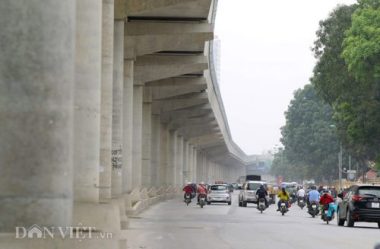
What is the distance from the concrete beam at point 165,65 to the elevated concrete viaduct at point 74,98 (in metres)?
0.06

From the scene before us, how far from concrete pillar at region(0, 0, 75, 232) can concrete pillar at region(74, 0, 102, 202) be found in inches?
388

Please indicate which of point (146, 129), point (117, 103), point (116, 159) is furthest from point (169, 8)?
point (146, 129)

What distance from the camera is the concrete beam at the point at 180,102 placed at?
69.6 meters

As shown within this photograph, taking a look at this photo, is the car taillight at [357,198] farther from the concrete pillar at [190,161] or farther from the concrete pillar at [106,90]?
the concrete pillar at [190,161]

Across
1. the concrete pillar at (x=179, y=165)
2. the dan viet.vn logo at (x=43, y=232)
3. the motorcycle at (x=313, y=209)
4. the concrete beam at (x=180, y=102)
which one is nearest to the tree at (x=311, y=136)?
the concrete pillar at (x=179, y=165)

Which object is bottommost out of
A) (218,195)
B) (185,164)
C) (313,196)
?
(313,196)

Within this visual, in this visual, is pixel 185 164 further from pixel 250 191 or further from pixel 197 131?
pixel 250 191

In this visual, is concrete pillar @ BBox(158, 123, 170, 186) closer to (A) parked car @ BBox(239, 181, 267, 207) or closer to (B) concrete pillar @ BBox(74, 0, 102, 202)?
(A) parked car @ BBox(239, 181, 267, 207)

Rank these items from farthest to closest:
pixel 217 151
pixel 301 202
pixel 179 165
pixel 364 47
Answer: pixel 217 151 < pixel 179 165 < pixel 301 202 < pixel 364 47

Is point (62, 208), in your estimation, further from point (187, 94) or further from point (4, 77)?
point (187, 94)

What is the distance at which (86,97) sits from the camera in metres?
21.4

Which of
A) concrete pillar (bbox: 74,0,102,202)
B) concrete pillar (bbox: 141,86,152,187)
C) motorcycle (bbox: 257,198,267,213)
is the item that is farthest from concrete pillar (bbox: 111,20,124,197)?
concrete pillar (bbox: 141,86,152,187)

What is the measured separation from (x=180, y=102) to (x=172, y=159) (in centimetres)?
1455

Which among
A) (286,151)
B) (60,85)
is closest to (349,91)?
(60,85)
